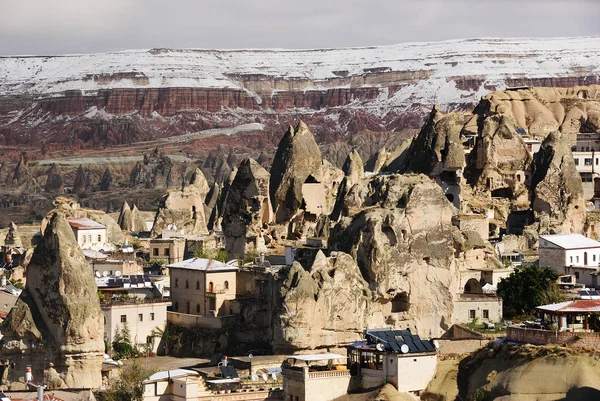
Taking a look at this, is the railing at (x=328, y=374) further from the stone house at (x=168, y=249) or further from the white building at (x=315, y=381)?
the stone house at (x=168, y=249)

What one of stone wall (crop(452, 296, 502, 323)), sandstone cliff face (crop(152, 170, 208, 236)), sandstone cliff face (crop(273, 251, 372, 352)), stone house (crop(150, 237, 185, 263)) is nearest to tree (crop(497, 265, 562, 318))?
stone wall (crop(452, 296, 502, 323))

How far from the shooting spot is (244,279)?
79500mm

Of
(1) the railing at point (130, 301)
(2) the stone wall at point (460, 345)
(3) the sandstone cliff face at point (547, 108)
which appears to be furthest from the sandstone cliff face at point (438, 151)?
(2) the stone wall at point (460, 345)

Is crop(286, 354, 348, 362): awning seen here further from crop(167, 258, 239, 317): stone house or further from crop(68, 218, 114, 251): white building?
crop(68, 218, 114, 251): white building

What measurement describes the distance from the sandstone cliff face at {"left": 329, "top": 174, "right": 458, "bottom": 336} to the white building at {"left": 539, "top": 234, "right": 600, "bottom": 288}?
22.2ft

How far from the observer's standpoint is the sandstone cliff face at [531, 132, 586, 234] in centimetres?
9219

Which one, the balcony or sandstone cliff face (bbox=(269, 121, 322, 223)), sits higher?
sandstone cliff face (bbox=(269, 121, 322, 223))

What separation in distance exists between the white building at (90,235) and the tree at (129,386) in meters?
36.4

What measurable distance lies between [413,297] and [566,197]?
21.8 meters

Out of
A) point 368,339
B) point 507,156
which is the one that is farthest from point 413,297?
point 507,156

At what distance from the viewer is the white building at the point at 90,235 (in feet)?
345

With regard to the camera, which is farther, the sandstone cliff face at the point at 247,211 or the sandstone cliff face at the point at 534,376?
the sandstone cliff face at the point at 247,211

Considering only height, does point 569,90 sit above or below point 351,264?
above

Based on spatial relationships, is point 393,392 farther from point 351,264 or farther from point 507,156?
point 507,156
